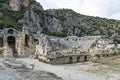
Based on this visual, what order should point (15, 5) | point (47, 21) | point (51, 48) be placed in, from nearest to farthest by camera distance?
point (51, 48) < point (15, 5) < point (47, 21)

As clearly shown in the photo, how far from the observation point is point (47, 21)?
147 m

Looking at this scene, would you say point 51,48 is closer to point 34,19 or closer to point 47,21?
point 34,19

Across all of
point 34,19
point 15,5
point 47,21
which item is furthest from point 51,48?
point 47,21

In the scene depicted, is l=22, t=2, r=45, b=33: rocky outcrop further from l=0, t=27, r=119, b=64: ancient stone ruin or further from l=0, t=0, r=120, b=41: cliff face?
l=0, t=27, r=119, b=64: ancient stone ruin

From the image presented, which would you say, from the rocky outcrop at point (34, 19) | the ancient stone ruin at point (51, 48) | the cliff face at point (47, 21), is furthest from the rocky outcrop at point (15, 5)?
Answer: the ancient stone ruin at point (51, 48)

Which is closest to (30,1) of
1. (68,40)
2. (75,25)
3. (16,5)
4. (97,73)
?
(16,5)

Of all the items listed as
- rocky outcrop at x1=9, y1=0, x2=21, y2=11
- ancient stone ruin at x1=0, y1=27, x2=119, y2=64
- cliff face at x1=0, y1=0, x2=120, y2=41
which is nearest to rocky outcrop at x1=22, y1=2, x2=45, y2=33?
cliff face at x1=0, y1=0, x2=120, y2=41

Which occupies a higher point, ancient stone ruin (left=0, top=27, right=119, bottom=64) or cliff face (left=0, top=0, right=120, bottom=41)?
cliff face (left=0, top=0, right=120, bottom=41)

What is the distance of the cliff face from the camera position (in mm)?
127062

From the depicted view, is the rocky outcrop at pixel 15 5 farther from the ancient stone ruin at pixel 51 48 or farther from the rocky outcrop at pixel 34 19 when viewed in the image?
the ancient stone ruin at pixel 51 48

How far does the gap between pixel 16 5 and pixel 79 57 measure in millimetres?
79675

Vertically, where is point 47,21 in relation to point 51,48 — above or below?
above

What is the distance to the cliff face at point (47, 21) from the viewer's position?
127m

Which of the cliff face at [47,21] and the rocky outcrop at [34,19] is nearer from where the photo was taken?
the cliff face at [47,21]
